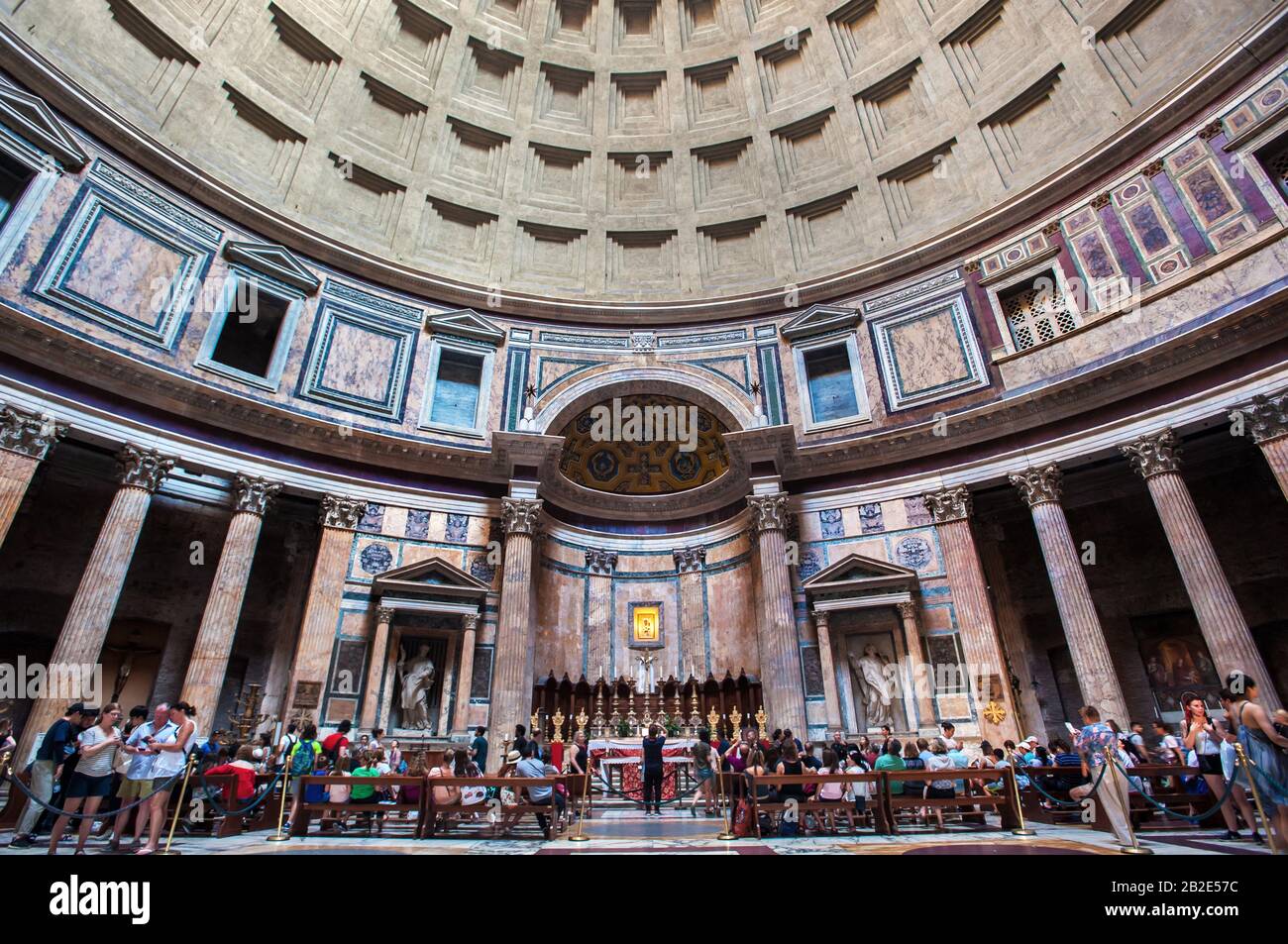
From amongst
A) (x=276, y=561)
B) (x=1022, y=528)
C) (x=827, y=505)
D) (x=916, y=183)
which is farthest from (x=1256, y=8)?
(x=276, y=561)

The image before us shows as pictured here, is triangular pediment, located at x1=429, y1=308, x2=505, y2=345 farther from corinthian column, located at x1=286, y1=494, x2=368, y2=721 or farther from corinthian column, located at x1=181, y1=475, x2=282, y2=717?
corinthian column, located at x1=181, y1=475, x2=282, y2=717

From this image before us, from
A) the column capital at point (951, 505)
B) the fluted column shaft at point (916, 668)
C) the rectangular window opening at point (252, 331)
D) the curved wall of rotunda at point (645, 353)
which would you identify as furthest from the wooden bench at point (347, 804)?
the column capital at point (951, 505)

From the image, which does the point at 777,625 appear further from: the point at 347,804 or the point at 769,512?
the point at 347,804

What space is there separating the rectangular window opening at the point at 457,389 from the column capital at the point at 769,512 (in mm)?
8806

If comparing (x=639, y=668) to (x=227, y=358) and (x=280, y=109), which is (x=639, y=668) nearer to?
(x=227, y=358)

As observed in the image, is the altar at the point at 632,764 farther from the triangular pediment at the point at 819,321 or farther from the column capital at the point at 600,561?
the triangular pediment at the point at 819,321

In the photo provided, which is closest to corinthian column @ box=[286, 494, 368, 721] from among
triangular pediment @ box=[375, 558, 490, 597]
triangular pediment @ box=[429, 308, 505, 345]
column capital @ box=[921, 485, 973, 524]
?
triangular pediment @ box=[375, 558, 490, 597]

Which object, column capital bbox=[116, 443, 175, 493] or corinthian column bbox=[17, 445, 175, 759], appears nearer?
corinthian column bbox=[17, 445, 175, 759]

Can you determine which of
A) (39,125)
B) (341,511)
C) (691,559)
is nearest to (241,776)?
(341,511)

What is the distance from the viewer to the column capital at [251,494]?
601 inches

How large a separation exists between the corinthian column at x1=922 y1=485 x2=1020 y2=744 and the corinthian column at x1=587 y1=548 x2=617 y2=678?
9.62 m

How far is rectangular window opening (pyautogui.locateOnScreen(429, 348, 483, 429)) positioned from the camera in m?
19.3

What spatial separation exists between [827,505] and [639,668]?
737 cm

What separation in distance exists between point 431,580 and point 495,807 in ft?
28.4
